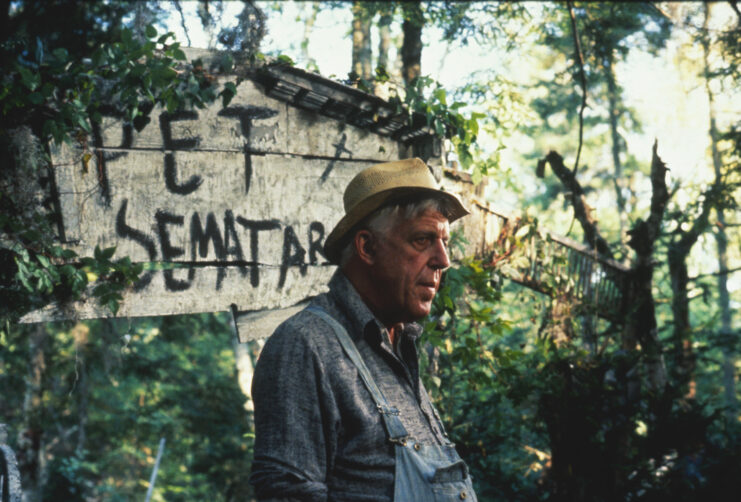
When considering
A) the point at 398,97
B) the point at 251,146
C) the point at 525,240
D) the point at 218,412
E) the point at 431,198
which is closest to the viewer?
the point at 431,198

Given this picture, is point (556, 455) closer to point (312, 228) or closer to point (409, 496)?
point (312, 228)

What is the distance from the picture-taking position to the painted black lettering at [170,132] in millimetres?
4938

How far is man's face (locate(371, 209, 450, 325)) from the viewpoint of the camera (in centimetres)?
221

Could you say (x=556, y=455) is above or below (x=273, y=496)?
below

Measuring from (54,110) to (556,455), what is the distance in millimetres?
5153

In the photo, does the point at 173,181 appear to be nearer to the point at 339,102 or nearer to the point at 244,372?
the point at 339,102

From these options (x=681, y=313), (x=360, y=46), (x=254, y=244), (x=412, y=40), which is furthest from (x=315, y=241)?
(x=360, y=46)

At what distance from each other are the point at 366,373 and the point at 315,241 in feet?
11.7

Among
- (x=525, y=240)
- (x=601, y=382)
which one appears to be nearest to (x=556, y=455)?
(x=601, y=382)

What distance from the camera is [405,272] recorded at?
221 cm

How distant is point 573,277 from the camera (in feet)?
26.7

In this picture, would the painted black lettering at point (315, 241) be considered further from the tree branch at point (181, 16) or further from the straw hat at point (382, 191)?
the straw hat at point (382, 191)

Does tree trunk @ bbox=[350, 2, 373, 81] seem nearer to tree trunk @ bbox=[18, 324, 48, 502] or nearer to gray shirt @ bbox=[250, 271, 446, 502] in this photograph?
tree trunk @ bbox=[18, 324, 48, 502]

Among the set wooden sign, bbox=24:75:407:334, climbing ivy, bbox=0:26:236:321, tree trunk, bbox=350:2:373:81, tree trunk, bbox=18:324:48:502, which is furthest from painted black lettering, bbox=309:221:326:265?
tree trunk, bbox=18:324:48:502
